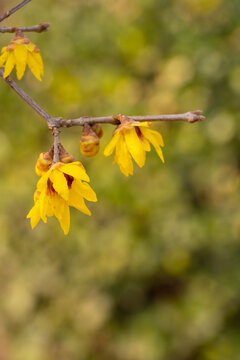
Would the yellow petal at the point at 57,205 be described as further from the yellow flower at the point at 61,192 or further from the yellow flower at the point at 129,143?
the yellow flower at the point at 129,143

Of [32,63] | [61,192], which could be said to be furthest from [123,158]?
[32,63]

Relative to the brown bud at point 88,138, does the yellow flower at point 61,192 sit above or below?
below

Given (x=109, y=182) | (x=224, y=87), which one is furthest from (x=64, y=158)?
(x=224, y=87)

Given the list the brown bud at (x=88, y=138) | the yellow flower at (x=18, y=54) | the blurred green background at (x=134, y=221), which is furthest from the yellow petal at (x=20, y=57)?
the blurred green background at (x=134, y=221)

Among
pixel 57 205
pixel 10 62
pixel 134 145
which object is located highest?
pixel 10 62

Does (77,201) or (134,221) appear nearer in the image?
(77,201)

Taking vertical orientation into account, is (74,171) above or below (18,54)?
below

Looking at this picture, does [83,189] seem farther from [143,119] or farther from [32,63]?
[32,63]
